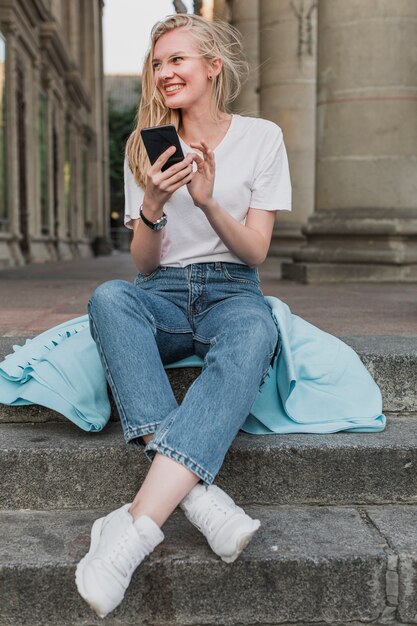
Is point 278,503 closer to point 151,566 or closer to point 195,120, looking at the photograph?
point 151,566

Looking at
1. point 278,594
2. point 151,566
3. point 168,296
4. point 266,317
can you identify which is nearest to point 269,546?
point 278,594

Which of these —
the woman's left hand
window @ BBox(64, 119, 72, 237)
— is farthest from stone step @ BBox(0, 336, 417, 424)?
window @ BBox(64, 119, 72, 237)

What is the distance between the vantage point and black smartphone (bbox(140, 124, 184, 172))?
2.74 metres

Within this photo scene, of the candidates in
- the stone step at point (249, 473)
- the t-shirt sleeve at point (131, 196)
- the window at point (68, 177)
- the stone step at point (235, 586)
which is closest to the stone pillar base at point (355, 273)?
the t-shirt sleeve at point (131, 196)

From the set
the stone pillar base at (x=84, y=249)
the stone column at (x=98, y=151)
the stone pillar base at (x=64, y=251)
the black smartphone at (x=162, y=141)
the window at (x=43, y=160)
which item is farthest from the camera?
the stone column at (x=98, y=151)

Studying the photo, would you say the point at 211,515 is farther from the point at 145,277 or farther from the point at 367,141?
the point at 367,141

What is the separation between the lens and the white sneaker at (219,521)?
236cm

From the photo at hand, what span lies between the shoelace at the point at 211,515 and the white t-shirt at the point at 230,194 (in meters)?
1.06

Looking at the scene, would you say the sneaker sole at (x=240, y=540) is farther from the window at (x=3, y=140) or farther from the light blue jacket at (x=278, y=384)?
the window at (x=3, y=140)

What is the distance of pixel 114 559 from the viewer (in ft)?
7.48

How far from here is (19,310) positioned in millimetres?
5617

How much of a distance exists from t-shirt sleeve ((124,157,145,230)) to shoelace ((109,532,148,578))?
131 centimetres

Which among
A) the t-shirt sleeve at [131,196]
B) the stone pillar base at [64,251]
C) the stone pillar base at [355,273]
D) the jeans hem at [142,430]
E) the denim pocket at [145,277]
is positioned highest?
the t-shirt sleeve at [131,196]

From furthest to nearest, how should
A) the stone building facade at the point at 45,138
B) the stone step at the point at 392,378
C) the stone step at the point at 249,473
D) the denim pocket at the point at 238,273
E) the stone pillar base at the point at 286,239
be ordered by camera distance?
the stone building facade at the point at 45,138, the stone pillar base at the point at 286,239, the stone step at the point at 392,378, the denim pocket at the point at 238,273, the stone step at the point at 249,473
